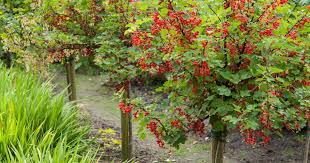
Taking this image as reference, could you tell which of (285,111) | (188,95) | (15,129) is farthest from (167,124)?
(15,129)

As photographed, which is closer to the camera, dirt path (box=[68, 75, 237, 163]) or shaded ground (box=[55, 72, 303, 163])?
shaded ground (box=[55, 72, 303, 163])

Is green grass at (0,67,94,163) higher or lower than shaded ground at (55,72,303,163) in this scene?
higher

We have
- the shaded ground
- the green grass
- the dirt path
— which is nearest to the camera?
the green grass

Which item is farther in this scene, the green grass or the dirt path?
the dirt path

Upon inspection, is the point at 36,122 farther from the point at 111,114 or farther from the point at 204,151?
the point at 111,114

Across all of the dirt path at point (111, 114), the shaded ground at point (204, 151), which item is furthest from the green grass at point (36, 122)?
the shaded ground at point (204, 151)

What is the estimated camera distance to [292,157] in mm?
5773

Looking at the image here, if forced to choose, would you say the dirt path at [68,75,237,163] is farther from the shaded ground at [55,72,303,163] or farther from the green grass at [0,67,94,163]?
the green grass at [0,67,94,163]

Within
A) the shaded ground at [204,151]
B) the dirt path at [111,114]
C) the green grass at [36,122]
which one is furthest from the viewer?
the dirt path at [111,114]

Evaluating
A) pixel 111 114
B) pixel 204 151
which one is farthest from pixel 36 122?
pixel 111 114

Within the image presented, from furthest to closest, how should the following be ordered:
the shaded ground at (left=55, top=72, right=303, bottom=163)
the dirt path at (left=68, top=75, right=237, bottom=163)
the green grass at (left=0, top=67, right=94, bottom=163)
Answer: the dirt path at (left=68, top=75, right=237, bottom=163) → the shaded ground at (left=55, top=72, right=303, bottom=163) → the green grass at (left=0, top=67, right=94, bottom=163)

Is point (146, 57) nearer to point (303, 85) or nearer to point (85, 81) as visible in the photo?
point (303, 85)

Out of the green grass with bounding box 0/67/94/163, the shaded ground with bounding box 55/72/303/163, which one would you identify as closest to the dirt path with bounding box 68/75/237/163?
the shaded ground with bounding box 55/72/303/163

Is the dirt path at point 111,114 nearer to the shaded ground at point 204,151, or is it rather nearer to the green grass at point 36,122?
the shaded ground at point 204,151
